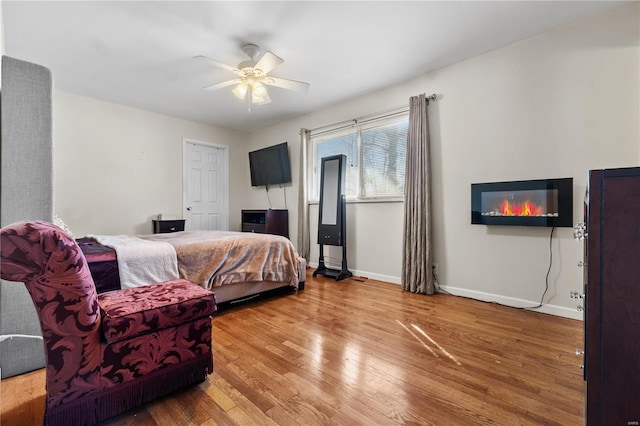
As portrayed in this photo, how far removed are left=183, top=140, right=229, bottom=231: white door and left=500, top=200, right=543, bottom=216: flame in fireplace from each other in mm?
4560

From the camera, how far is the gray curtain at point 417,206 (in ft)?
10.2

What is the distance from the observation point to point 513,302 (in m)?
2.65

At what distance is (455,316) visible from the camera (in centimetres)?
240

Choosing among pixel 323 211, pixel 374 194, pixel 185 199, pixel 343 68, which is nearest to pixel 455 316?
pixel 374 194

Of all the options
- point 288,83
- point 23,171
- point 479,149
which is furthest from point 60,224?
point 479,149

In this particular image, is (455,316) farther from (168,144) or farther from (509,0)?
(168,144)

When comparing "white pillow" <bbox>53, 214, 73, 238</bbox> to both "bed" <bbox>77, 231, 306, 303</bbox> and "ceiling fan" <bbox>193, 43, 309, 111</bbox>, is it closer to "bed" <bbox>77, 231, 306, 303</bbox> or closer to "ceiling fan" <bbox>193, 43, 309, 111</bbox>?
"bed" <bbox>77, 231, 306, 303</bbox>

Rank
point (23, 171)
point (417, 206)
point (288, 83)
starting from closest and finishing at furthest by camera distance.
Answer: point (23, 171) → point (288, 83) → point (417, 206)

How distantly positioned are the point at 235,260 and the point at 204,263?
0.29 m

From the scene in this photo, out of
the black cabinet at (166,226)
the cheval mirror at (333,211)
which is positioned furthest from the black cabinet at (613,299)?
the black cabinet at (166,226)

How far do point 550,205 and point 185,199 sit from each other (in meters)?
4.99

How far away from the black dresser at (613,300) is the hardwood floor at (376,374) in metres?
0.54

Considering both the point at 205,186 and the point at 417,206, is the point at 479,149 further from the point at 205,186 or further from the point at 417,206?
the point at 205,186

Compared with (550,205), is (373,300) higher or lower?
lower
